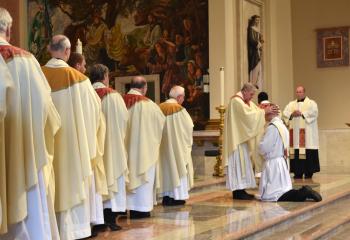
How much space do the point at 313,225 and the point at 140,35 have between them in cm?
818

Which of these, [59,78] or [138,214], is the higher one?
[59,78]

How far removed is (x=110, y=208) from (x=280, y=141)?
305 cm

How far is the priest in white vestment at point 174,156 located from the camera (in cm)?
773

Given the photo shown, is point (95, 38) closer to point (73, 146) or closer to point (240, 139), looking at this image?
point (240, 139)

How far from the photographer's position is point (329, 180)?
1138cm

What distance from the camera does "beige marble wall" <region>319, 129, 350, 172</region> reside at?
14883 mm

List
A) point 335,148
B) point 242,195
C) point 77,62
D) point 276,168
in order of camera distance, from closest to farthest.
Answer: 1. point 77,62
2. point 276,168
3. point 242,195
4. point 335,148

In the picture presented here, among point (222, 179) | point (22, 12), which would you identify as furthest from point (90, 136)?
point (22, 12)

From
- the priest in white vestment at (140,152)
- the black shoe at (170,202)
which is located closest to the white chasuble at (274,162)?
the black shoe at (170,202)

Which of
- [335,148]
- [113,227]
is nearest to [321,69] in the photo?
[335,148]

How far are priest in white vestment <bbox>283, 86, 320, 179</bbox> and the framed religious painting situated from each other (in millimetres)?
3698

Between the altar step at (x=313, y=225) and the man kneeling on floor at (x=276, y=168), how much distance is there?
33 cm

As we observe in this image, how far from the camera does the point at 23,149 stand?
3934mm

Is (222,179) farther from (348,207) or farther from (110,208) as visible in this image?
(110,208)
